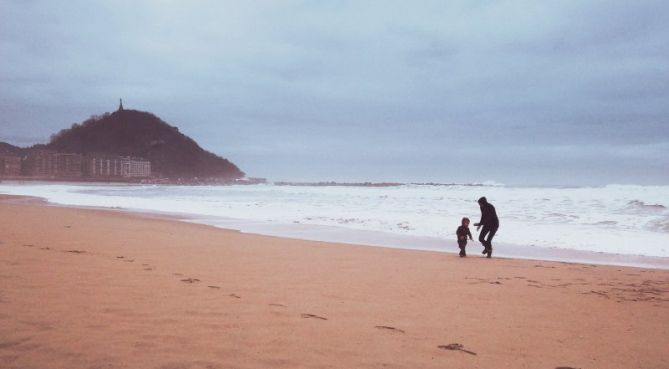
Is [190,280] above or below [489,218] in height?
below

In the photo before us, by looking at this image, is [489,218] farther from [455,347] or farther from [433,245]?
[455,347]

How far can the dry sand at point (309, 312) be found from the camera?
378 centimetres

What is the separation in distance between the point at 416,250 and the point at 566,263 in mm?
3583

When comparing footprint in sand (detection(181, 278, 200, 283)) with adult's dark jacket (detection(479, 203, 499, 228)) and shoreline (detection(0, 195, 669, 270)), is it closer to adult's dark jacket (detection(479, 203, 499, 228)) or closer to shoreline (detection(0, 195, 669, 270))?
shoreline (detection(0, 195, 669, 270))

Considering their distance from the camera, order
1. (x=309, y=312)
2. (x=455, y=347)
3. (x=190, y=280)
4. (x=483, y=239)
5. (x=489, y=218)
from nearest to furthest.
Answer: (x=455, y=347), (x=309, y=312), (x=190, y=280), (x=483, y=239), (x=489, y=218)

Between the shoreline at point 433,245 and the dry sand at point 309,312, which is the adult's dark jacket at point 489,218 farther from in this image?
the dry sand at point 309,312

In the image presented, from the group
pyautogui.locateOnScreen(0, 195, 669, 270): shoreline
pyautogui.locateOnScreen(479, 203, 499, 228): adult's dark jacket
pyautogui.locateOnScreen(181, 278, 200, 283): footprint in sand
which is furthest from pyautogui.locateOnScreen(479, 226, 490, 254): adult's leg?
pyautogui.locateOnScreen(181, 278, 200, 283): footprint in sand

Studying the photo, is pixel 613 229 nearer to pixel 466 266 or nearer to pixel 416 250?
pixel 416 250

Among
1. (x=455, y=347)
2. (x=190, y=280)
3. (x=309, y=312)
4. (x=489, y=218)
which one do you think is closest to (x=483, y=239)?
(x=489, y=218)

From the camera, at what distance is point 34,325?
4.11 meters

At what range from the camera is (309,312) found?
5148 millimetres

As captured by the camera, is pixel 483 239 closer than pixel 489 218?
Yes

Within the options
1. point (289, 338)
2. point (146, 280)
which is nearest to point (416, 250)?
point (146, 280)

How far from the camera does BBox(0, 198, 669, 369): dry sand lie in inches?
149
